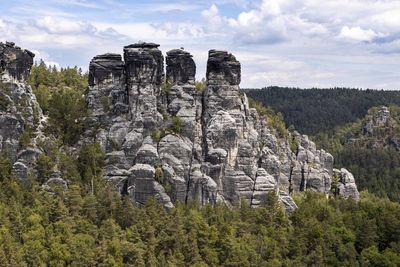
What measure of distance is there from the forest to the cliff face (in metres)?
2.59

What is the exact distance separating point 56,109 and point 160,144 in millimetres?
16124

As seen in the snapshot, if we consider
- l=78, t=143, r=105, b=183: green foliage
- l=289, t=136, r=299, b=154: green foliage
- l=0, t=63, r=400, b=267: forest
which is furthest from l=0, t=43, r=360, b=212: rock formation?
l=289, t=136, r=299, b=154: green foliage

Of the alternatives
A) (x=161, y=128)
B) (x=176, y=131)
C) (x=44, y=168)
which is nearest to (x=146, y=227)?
(x=44, y=168)

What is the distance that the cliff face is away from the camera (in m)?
78.4

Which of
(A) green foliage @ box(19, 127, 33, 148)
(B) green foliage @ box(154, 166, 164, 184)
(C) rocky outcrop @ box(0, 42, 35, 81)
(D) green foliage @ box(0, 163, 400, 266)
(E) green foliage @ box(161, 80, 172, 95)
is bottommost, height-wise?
(D) green foliage @ box(0, 163, 400, 266)

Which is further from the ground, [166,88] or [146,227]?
[166,88]

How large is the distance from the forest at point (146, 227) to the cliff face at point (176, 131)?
2588 mm

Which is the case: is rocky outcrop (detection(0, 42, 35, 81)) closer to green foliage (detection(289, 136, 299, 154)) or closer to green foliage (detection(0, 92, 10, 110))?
green foliage (detection(0, 92, 10, 110))

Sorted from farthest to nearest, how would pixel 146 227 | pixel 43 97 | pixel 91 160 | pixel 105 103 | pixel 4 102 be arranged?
pixel 43 97 → pixel 105 103 → pixel 91 160 → pixel 4 102 → pixel 146 227

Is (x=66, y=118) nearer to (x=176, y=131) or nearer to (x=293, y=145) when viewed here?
→ (x=176, y=131)

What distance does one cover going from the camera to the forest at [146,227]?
61.5 m

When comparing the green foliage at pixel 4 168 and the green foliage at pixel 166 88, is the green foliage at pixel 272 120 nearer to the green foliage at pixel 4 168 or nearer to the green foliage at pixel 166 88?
the green foliage at pixel 166 88

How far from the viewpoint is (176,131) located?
82.5 metres

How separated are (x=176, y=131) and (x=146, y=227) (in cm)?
1910
